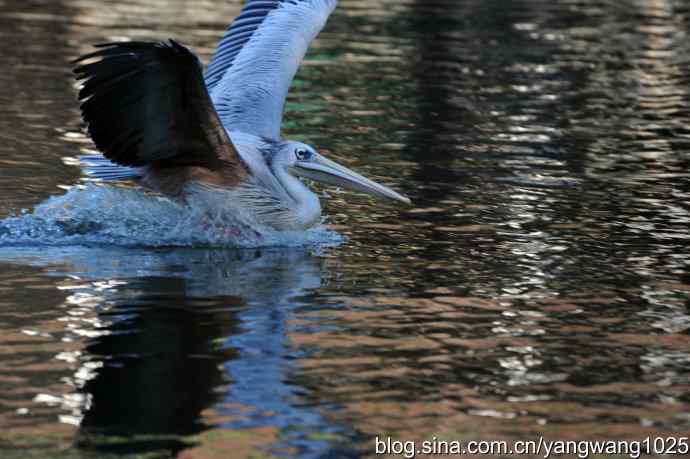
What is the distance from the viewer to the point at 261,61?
413 inches

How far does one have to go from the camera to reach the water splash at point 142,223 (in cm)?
911

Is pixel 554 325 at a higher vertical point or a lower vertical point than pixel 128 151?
lower

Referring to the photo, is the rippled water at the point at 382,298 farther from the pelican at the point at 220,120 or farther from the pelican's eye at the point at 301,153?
the pelican's eye at the point at 301,153

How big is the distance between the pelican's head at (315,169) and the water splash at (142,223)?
0.40m

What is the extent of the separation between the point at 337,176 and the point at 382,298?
6.05ft

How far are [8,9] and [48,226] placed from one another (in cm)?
1292

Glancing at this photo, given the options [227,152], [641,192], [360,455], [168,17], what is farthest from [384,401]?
[168,17]

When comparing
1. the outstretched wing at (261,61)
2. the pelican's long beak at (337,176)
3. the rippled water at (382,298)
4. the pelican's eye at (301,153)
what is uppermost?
the outstretched wing at (261,61)

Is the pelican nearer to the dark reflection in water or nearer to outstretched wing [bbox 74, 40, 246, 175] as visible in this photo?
outstretched wing [bbox 74, 40, 246, 175]

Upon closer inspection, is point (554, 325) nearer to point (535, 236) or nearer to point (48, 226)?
point (535, 236)

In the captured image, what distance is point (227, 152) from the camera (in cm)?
898

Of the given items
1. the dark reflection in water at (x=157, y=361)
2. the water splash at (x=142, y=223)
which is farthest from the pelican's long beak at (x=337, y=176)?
the dark reflection in water at (x=157, y=361)

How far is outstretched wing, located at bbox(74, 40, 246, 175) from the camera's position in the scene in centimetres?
804

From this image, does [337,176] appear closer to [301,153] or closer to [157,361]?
[301,153]
